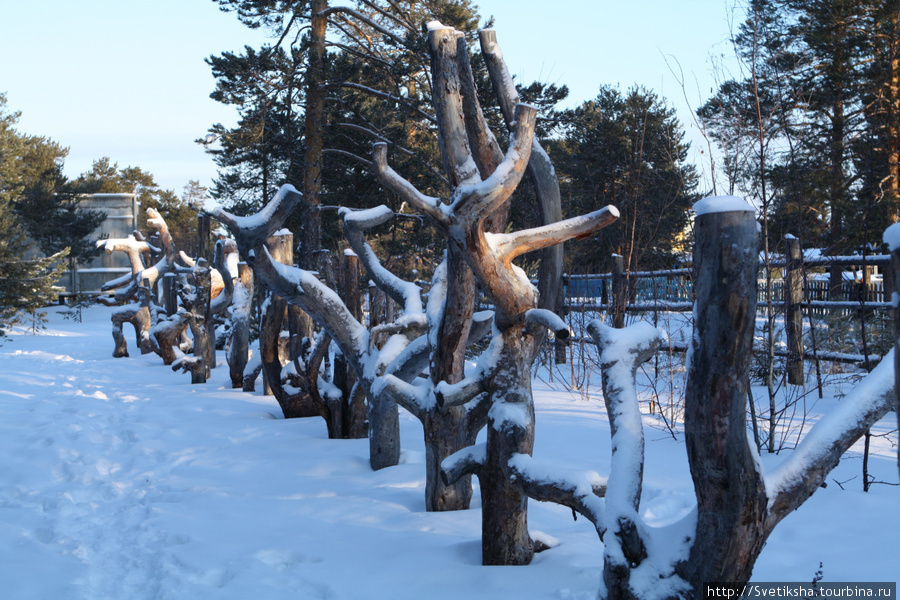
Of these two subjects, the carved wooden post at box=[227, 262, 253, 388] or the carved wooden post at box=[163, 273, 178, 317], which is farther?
the carved wooden post at box=[163, 273, 178, 317]

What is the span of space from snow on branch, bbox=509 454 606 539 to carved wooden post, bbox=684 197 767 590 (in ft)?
1.37

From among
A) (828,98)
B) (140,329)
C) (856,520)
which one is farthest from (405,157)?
(856,520)

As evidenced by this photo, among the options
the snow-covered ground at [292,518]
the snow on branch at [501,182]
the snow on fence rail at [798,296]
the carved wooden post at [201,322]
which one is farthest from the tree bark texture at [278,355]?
the snow on branch at [501,182]

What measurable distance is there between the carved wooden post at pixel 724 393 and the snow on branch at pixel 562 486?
418 mm

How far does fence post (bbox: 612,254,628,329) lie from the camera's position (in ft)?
25.5

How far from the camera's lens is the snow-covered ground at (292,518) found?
2.94 metres

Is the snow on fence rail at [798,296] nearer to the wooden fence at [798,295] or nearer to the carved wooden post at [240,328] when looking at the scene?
the wooden fence at [798,295]

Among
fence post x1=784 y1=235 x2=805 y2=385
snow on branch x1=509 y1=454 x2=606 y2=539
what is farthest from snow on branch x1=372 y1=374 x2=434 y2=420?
fence post x1=784 y1=235 x2=805 y2=385

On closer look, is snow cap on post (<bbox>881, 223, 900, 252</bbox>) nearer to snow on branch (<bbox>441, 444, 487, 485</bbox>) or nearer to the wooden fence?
snow on branch (<bbox>441, 444, 487, 485</bbox>)

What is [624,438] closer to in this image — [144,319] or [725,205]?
[725,205]

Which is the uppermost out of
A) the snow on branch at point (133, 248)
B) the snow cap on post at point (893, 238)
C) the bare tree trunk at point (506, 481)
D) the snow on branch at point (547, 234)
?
the snow on branch at point (133, 248)

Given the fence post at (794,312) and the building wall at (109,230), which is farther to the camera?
the building wall at (109,230)

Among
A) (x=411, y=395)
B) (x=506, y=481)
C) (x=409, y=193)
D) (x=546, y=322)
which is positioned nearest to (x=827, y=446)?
(x=546, y=322)

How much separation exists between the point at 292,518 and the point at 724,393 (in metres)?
2.87
